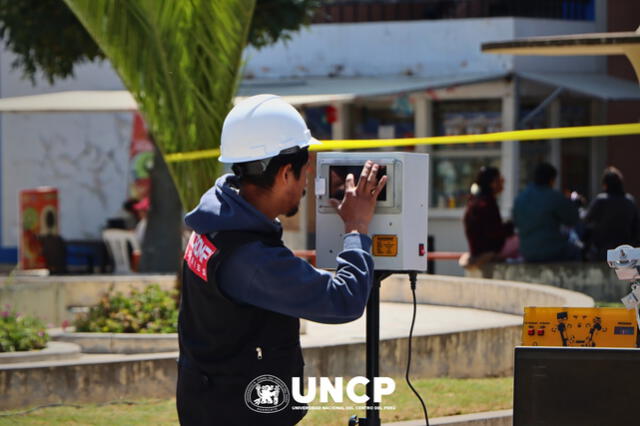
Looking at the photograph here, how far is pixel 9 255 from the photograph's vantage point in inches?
869

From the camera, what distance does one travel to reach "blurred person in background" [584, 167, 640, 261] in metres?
12.7

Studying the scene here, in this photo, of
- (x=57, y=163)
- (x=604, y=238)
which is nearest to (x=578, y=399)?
(x=604, y=238)

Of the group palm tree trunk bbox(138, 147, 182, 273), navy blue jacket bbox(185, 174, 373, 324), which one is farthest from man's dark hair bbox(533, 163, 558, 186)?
navy blue jacket bbox(185, 174, 373, 324)

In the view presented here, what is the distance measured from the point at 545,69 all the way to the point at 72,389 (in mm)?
A: 11990

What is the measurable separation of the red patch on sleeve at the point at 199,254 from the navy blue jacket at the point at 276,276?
0.04 metres

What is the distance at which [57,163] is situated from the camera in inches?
873

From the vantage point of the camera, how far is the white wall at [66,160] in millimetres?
22016

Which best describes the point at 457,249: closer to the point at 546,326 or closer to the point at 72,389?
the point at 72,389

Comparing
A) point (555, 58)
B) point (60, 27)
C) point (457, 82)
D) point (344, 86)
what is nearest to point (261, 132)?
point (60, 27)

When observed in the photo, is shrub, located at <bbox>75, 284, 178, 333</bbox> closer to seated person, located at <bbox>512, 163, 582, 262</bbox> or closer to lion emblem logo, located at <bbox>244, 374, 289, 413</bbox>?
seated person, located at <bbox>512, 163, 582, 262</bbox>

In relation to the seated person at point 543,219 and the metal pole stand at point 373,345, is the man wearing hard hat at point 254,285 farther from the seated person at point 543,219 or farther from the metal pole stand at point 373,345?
the seated person at point 543,219

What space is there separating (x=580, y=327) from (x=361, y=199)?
100 centimetres

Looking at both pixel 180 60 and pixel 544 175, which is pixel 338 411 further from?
pixel 544 175

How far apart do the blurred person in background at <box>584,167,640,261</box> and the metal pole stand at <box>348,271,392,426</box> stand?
26.7 feet
